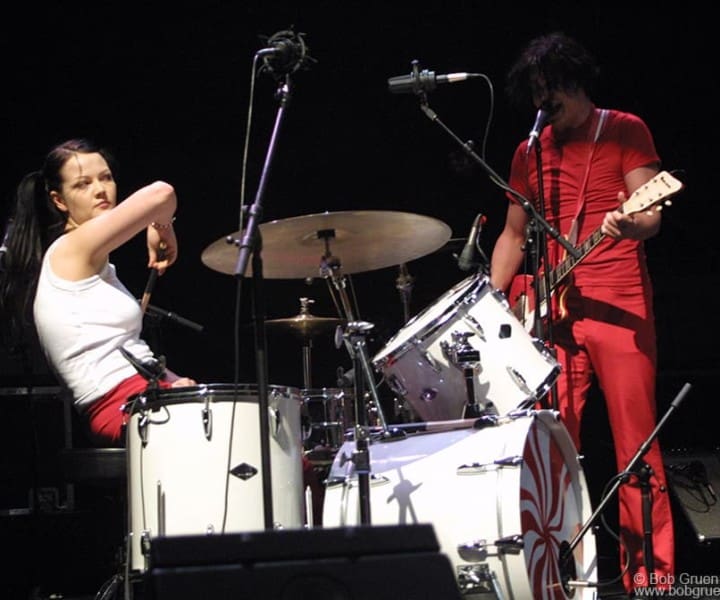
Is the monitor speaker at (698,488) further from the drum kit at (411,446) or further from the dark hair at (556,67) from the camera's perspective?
the dark hair at (556,67)

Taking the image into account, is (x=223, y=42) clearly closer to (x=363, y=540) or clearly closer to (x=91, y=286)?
(x=91, y=286)

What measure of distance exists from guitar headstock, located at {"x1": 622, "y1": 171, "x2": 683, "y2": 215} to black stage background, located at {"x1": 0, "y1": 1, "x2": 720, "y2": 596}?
1.53m

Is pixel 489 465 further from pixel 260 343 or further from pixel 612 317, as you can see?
pixel 612 317

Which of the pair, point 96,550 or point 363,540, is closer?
point 363,540

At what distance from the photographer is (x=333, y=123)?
211 inches

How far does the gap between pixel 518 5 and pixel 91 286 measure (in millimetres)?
2954

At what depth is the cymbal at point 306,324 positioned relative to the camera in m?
4.58

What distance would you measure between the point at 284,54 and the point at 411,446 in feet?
4.05

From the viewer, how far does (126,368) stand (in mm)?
3232

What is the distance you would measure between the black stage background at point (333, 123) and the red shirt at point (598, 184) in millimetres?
1090

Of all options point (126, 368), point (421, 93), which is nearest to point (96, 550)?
point (126, 368)

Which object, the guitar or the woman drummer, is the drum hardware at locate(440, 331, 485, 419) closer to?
the guitar

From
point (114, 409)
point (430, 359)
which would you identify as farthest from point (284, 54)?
point (114, 409)

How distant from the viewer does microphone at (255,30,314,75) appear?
2.91m
